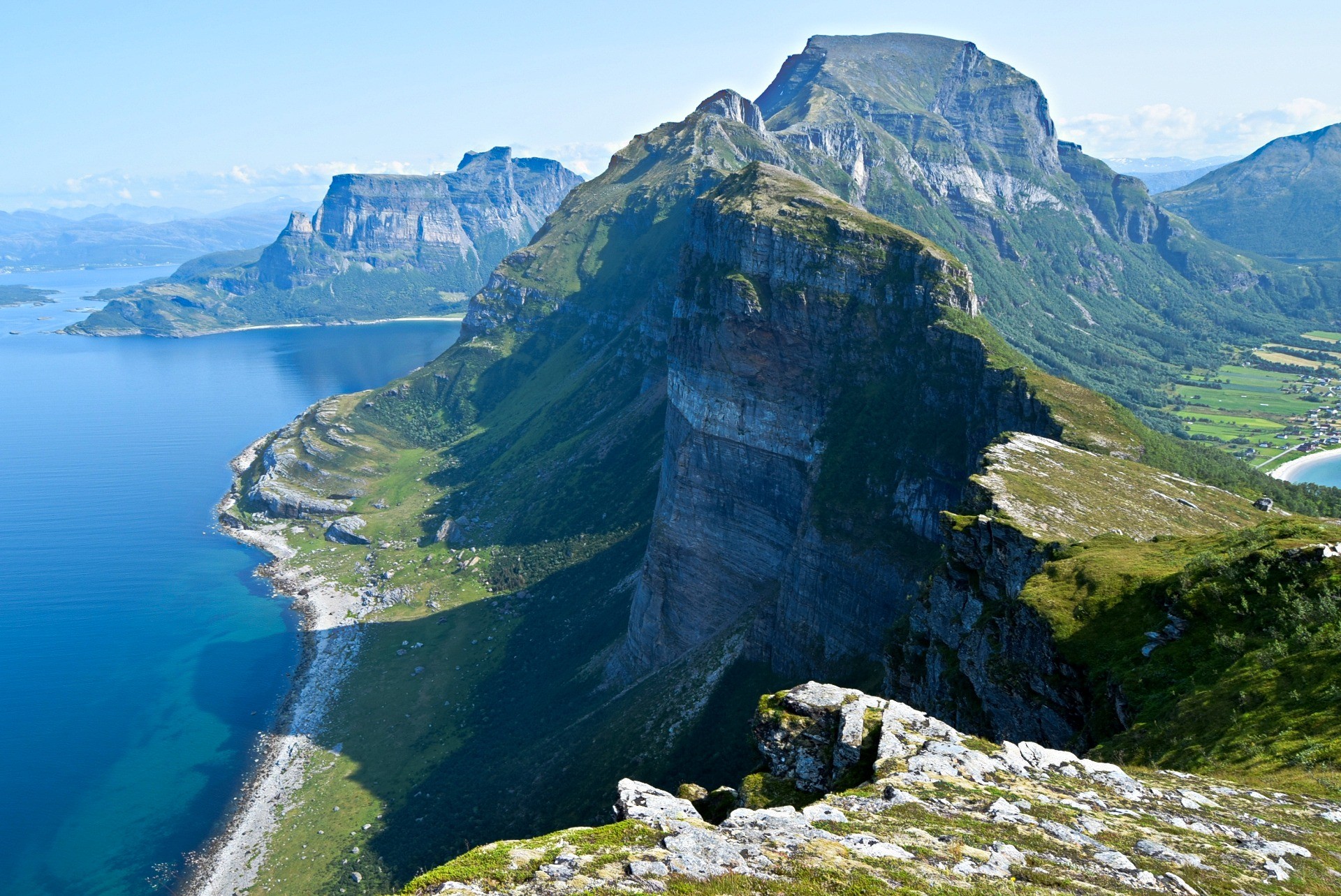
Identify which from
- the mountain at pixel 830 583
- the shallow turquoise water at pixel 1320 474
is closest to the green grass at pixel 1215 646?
the mountain at pixel 830 583

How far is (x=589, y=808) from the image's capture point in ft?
304

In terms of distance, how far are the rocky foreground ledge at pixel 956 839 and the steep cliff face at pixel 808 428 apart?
2157 inches

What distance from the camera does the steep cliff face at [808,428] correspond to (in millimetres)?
92812

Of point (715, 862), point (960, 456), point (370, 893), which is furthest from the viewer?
point (370, 893)

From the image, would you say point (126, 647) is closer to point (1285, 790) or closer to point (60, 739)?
point (60, 739)

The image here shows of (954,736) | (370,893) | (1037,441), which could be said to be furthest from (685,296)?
(954,736)

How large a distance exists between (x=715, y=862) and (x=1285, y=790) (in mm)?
22603

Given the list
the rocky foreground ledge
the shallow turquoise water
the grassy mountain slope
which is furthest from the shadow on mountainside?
the shallow turquoise water

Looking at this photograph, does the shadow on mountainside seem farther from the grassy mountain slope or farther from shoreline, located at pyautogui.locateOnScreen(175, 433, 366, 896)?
shoreline, located at pyautogui.locateOnScreen(175, 433, 366, 896)

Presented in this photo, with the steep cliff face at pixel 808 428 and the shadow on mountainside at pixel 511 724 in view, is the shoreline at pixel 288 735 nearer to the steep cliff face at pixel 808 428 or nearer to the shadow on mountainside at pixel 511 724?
the shadow on mountainside at pixel 511 724

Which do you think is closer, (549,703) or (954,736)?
(954,736)

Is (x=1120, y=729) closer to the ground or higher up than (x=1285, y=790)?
closer to the ground

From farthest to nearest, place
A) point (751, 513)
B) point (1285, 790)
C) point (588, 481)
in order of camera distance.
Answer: point (588, 481) → point (751, 513) → point (1285, 790)

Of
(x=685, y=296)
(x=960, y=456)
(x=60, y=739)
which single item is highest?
(x=685, y=296)
